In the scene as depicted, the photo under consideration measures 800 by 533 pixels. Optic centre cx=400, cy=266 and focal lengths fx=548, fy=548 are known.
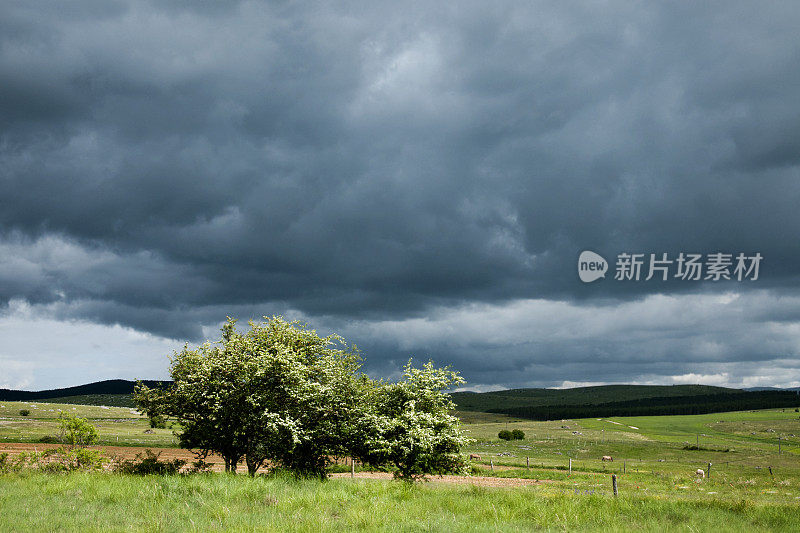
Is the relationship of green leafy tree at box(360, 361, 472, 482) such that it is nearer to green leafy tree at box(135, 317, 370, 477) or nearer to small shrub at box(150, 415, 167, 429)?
green leafy tree at box(135, 317, 370, 477)

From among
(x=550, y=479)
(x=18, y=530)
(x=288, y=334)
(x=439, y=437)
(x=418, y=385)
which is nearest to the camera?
(x=18, y=530)

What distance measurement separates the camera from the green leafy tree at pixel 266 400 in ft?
84.1

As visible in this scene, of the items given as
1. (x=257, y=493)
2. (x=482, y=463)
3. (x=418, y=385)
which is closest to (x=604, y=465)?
(x=482, y=463)

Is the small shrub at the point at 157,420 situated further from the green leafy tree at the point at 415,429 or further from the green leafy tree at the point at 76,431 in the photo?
the green leafy tree at the point at 415,429

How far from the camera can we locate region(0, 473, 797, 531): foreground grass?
516 inches

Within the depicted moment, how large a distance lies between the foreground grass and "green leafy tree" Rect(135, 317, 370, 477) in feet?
18.1

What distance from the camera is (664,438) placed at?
138m

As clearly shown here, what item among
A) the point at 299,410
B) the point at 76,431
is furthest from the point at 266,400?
the point at 76,431

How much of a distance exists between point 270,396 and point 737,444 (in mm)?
127587

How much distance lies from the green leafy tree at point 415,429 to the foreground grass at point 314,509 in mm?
4233

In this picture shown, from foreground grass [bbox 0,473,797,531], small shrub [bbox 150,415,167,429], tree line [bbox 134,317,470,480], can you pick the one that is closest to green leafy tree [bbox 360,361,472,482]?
tree line [bbox 134,317,470,480]

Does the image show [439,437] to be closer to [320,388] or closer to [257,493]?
[320,388]

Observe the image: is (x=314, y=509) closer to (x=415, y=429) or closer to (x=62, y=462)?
(x=415, y=429)

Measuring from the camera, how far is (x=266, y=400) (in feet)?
84.5
